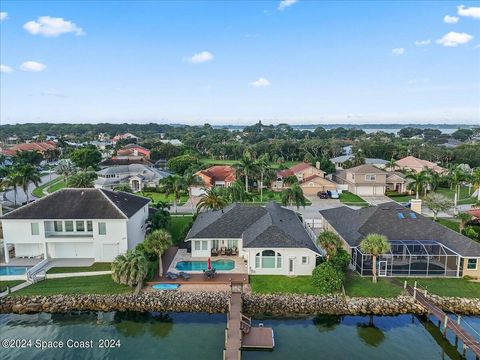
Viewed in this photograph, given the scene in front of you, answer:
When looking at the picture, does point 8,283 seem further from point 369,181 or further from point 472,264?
point 369,181

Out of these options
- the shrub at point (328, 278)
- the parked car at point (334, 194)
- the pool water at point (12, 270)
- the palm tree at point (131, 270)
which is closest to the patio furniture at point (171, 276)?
the palm tree at point (131, 270)

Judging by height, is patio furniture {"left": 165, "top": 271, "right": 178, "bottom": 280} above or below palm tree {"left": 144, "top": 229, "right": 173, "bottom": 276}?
below

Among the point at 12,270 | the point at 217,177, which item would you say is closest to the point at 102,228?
the point at 12,270

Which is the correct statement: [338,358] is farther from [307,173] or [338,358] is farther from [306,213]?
[307,173]

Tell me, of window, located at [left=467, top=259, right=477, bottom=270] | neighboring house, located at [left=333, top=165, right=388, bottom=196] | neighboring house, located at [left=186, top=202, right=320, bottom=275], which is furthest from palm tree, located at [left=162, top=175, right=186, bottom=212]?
neighboring house, located at [left=333, top=165, right=388, bottom=196]

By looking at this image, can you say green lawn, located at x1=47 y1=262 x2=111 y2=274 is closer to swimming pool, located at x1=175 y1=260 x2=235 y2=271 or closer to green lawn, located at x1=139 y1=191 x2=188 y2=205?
swimming pool, located at x1=175 y1=260 x2=235 y2=271

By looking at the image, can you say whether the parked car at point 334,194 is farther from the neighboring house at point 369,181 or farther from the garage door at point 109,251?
the garage door at point 109,251

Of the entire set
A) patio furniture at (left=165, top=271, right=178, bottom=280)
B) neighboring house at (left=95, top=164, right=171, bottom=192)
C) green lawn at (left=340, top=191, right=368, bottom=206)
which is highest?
neighboring house at (left=95, top=164, right=171, bottom=192)

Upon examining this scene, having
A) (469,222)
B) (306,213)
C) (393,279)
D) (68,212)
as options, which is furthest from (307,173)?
(68,212)
